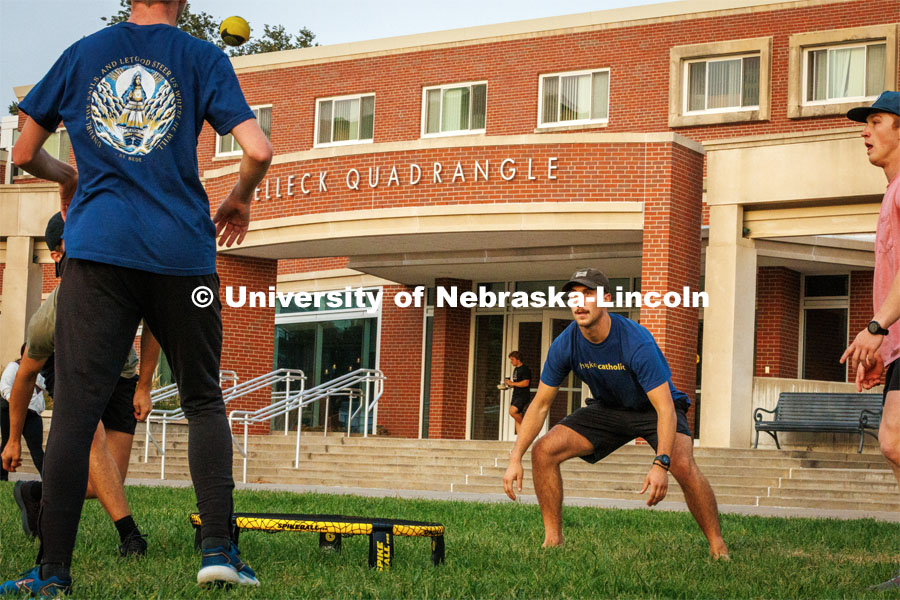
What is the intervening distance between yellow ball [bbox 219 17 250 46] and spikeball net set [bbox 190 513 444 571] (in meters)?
16.0

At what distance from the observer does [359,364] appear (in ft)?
87.5

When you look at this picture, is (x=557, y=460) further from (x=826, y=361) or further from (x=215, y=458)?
(x=826, y=361)

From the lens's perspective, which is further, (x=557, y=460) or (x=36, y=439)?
(x=36, y=439)

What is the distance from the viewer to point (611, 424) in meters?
6.77

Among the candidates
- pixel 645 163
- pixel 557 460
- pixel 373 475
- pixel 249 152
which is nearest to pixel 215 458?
pixel 249 152

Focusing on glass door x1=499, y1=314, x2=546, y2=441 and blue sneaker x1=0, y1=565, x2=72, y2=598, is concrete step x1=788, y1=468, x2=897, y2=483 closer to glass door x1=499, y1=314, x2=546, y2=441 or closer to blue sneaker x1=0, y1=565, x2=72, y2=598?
glass door x1=499, y1=314, x2=546, y2=441

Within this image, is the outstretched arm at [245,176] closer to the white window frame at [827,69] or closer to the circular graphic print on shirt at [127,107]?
the circular graphic print on shirt at [127,107]

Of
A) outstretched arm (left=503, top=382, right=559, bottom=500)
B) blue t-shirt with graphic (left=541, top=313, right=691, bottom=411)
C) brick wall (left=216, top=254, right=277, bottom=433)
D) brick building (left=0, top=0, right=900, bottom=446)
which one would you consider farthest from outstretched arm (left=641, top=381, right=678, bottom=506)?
brick wall (left=216, top=254, right=277, bottom=433)

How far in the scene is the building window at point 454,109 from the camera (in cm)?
2538

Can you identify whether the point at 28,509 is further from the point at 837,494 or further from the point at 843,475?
the point at 843,475

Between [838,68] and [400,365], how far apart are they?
35.5ft

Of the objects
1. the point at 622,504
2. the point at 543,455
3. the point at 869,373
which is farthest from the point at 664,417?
the point at 622,504

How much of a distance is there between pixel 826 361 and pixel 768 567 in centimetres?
1774

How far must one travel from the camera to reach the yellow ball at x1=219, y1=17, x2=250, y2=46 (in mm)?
20564
